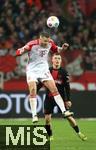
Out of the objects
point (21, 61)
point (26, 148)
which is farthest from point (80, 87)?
→ point (26, 148)

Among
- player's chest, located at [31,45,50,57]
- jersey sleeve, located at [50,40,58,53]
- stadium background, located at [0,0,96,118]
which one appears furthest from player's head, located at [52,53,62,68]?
stadium background, located at [0,0,96,118]

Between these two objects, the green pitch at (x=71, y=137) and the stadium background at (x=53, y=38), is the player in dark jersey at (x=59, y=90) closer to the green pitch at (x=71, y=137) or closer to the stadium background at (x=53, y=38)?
the green pitch at (x=71, y=137)

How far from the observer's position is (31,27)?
25.1 meters

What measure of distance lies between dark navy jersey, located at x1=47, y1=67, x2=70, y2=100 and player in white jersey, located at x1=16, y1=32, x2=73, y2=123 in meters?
0.27

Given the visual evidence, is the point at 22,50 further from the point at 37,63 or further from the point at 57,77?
the point at 57,77

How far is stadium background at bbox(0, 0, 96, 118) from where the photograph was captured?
877 inches

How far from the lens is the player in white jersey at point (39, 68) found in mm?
14398

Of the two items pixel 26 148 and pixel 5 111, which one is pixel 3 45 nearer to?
pixel 5 111

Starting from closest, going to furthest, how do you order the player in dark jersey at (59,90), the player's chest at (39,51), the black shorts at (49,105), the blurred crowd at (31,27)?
the player's chest at (39,51) < the player in dark jersey at (59,90) < the black shorts at (49,105) < the blurred crowd at (31,27)

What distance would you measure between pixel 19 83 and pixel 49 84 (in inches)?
328

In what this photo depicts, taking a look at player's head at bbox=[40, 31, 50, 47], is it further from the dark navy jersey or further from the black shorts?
the black shorts

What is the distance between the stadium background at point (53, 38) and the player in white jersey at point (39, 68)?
7.18m

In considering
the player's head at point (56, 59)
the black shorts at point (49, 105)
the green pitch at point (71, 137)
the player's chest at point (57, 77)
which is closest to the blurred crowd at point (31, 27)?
the green pitch at point (71, 137)

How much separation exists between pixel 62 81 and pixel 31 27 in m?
10.5
